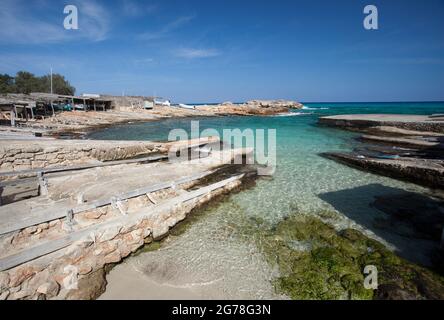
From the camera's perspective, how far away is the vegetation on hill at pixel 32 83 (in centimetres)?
4622

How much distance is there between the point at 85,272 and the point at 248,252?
12.4ft

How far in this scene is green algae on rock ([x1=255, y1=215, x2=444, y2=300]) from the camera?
4.67 m

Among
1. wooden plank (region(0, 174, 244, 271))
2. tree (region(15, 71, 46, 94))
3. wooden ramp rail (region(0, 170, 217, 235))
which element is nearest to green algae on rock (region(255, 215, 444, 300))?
wooden plank (region(0, 174, 244, 271))

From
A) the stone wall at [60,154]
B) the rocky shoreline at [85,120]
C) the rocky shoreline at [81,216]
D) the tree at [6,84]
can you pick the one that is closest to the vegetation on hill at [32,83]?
the tree at [6,84]

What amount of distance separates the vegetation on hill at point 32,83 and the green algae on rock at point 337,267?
5715 centimetres

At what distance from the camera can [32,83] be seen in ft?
163

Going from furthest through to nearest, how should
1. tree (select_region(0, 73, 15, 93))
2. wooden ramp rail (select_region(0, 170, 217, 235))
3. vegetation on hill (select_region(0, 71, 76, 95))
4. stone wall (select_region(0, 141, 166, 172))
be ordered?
1. vegetation on hill (select_region(0, 71, 76, 95))
2. tree (select_region(0, 73, 15, 93))
3. stone wall (select_region(0, 141, 166, 172))
4. wooden ramp rail (select_region(0, 170, 217, 235))

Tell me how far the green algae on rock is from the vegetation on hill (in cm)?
5715

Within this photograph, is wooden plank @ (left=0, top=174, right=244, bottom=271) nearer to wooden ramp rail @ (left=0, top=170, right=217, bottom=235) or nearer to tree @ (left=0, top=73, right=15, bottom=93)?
wooden ramp rail @ (left=0, top=170, right=217, bottom=235)

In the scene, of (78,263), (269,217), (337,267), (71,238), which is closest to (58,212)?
(71,238)

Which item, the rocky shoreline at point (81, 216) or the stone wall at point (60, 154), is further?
the stone wall at point (60, 154)

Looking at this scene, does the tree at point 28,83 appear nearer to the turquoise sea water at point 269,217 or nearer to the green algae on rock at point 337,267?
the turquoise sea water at point 269,217

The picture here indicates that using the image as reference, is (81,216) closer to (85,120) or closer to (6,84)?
(85,120)
